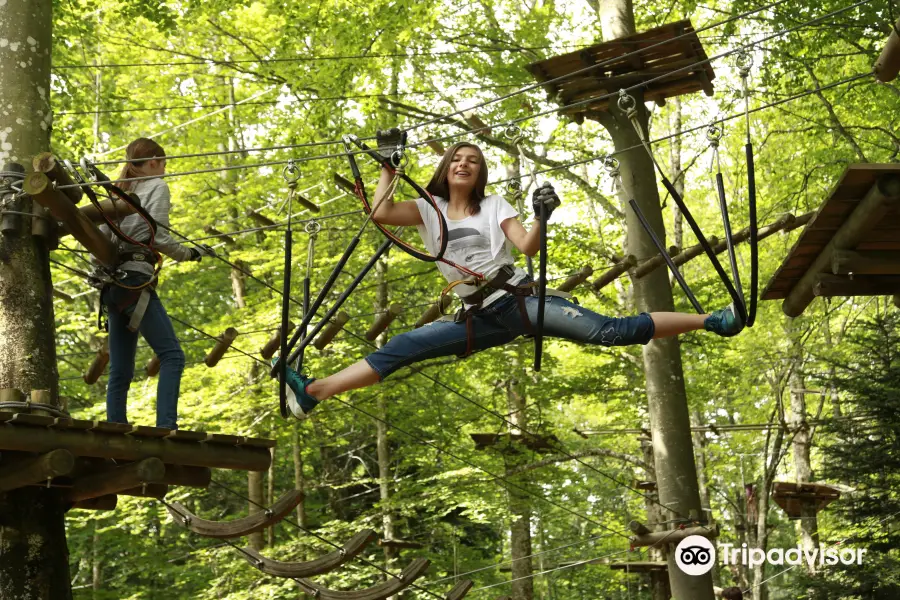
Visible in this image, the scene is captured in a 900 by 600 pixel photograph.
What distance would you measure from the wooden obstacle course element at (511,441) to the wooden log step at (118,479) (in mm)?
7549

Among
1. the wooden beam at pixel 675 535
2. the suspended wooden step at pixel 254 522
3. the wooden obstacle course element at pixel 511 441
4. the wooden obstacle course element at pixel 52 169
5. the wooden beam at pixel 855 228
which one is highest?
the wooden obstacle course element at pixel 52 169

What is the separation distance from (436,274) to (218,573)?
226 inches

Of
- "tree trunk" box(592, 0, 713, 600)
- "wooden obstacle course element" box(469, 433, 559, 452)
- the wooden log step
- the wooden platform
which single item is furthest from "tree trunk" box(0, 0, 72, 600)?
"wooden obstacle course element" box(469, 433, 559, 452)

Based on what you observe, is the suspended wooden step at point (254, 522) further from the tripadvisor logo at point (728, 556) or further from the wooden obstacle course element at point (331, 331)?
the tripadvisor logo at point (728, 556)

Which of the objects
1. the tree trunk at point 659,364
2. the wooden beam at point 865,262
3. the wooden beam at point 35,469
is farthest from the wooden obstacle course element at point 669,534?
the wooden beam at point 35,469

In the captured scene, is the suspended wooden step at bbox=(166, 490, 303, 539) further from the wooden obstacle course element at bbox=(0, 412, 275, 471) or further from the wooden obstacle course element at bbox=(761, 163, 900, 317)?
the wooden obstacle course element at bbox=(761, 163, 900, 317)

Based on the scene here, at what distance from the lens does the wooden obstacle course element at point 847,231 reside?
4.47 m

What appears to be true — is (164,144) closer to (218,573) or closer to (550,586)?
(218,573)

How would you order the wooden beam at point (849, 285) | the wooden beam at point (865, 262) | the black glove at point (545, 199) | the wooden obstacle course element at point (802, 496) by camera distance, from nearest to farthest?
the black glove at point (545, 199)
the wooden beam at point (865, 262)
the wooden beam at point (849, 285)
the wooden obstacle course element at point (802, 496)

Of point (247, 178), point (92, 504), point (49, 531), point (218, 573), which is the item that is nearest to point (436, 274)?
point (247, 178)

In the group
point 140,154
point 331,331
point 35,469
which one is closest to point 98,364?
point 331,331

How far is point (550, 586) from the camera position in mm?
27812

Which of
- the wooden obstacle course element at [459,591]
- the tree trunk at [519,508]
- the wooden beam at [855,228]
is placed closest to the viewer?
the wooden beam at [855,228]

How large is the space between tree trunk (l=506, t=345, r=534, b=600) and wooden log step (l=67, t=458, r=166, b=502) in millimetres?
8085
